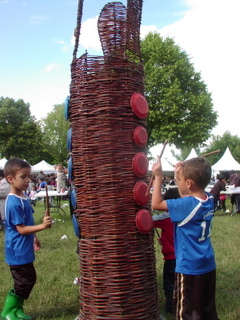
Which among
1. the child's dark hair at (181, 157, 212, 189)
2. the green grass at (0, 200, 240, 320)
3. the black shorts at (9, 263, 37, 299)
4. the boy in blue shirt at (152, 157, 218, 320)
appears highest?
the child's dark hair at (181, 157, 212, 189)

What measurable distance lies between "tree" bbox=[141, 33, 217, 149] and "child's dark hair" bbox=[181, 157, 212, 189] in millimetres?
26810

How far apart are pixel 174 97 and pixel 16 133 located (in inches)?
989

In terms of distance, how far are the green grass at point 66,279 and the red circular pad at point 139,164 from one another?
5.49 feet

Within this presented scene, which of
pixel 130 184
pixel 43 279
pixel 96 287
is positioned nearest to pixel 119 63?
pixel 130 184

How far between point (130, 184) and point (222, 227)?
745 cm

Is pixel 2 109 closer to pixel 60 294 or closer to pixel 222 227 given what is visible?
pixel 222 227

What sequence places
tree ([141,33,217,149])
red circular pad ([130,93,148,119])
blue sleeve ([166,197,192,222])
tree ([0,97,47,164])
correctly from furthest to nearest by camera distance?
tree ([0,97,47,164])
tree ([141,33,217,149])
red circular pad ([130,93,148,119])
blue sleeve ([166,197,192,222])

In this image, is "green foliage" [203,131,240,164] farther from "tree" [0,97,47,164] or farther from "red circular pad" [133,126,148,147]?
"red circular pad" [133,126,148,147]

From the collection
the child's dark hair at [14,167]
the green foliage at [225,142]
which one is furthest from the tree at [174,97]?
the green foliage at [225,142]

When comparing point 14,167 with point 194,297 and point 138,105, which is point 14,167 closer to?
point 138,105

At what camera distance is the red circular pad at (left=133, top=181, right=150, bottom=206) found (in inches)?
123

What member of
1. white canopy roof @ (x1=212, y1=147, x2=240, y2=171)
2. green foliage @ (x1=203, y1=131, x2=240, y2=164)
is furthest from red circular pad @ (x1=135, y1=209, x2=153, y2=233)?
green foliage @ (x1=203, y1=131, x2=240, y2=164)

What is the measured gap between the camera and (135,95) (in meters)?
3.21

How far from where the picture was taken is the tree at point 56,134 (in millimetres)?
58381
